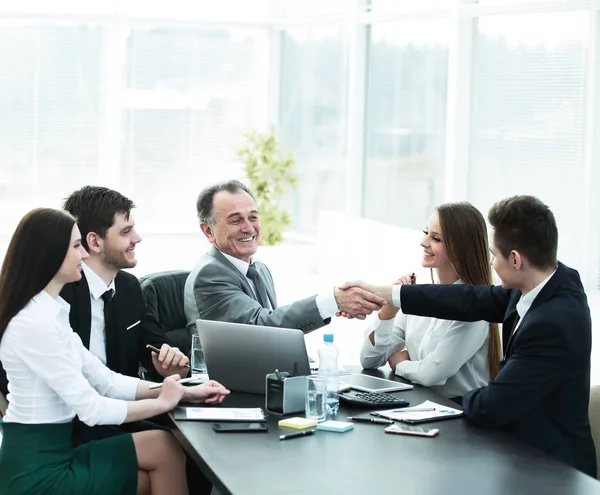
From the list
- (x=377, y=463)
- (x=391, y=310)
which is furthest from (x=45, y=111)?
(x=377, y=463)

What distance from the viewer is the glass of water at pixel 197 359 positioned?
11.2 feet

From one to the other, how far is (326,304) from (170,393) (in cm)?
90

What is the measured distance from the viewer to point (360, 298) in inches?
144

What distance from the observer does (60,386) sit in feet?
8.96

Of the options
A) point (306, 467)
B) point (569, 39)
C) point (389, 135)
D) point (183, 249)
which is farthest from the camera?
point (183, 249)

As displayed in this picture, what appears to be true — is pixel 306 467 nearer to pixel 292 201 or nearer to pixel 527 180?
pixel 527 180

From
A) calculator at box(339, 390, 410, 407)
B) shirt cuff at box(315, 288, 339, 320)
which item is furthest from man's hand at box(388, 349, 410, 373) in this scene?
calculator at box(339, 390, 410, 407)

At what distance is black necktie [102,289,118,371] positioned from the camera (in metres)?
3.45

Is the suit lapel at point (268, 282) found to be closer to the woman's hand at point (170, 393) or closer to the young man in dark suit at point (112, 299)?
the young man in dark suit at point (112, 299)

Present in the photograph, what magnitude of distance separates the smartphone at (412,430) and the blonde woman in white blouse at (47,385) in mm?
690

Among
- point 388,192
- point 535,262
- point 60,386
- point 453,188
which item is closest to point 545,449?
point 535,262

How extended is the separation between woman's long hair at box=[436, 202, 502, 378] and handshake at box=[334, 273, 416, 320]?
0.25 meters

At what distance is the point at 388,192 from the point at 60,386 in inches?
212

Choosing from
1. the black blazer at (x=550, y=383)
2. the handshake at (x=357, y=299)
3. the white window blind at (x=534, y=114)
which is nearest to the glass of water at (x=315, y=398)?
the black blazer at (x=550, y=383)
